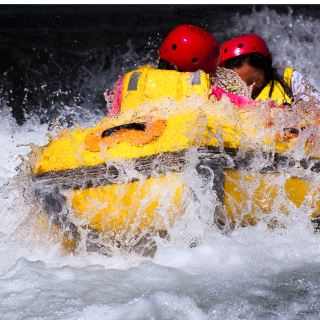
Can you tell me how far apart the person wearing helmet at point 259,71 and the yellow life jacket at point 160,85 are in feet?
3.67

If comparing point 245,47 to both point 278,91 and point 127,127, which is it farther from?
point 127,127

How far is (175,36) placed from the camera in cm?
463

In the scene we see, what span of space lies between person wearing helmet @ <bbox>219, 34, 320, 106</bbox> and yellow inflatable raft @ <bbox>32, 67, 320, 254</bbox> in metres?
1.25

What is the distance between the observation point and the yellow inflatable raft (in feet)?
12.8

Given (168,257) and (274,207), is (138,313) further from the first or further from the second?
(274,207)

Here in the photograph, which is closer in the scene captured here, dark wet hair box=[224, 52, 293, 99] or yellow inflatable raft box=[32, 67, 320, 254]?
yellow inflatable raft box=[32, 67, 320, 254]

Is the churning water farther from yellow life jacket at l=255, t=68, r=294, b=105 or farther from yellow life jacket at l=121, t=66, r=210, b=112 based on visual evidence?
yellow life jacket at l=255, t=68, r=294, b=105

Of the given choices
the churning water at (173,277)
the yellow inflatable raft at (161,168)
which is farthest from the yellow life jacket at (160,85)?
the churning water at (173,277)

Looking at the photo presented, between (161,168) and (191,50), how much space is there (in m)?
1.03

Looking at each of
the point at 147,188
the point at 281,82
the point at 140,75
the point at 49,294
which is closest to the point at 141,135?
the point at 147,188

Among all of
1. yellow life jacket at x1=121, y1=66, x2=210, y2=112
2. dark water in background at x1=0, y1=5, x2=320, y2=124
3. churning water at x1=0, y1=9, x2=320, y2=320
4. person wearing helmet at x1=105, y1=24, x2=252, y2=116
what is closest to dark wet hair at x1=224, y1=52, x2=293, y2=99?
person wearing helmet at x1=105, y1=24, x2=252, y2=116

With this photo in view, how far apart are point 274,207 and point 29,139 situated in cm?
325

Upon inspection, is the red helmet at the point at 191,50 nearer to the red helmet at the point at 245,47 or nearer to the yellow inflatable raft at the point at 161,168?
the yellow inflatable raft at the point at 161,168

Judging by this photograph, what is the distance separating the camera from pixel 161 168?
3902mm
